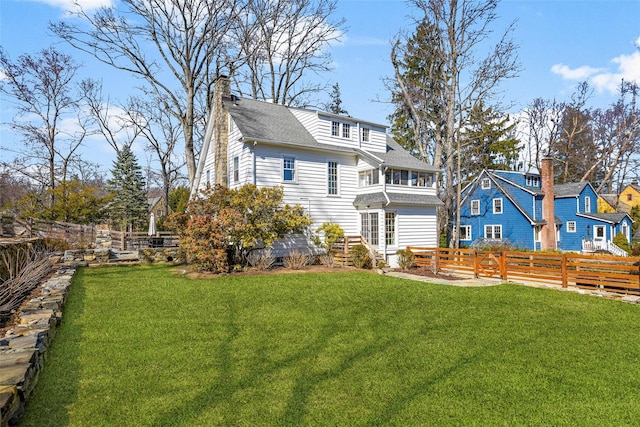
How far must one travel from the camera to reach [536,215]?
25.9m

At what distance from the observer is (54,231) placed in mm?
19812

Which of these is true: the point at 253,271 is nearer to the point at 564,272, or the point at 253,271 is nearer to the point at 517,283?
the point at 517,283

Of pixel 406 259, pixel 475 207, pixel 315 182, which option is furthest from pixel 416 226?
pixel 475 207

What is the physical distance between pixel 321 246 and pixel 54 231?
581 inches

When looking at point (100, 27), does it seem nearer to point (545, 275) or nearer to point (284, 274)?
point (284, 274)

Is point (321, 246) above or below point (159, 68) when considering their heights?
below

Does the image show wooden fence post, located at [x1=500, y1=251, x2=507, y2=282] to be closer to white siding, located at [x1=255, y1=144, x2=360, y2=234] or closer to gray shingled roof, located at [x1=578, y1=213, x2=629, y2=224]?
white siding, located at [x1=255, y1=144, x2=360, y2=234]

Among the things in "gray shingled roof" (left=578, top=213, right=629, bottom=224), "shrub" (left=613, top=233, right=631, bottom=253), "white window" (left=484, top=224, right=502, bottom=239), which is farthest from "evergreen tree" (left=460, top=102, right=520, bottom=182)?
"shrub" (left=613, top=233, right=631, bottom=253)

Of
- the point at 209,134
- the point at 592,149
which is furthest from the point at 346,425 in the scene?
the point at 592,149

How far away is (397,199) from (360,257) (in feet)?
11.8

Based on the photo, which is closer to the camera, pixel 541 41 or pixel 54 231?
pixel 541 41

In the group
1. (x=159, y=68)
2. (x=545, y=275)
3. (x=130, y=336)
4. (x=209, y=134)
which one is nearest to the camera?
(x=130, y=336)

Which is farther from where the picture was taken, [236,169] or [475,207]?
[475,207]

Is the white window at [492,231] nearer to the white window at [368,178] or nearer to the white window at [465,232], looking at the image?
the white window at [465,232]
